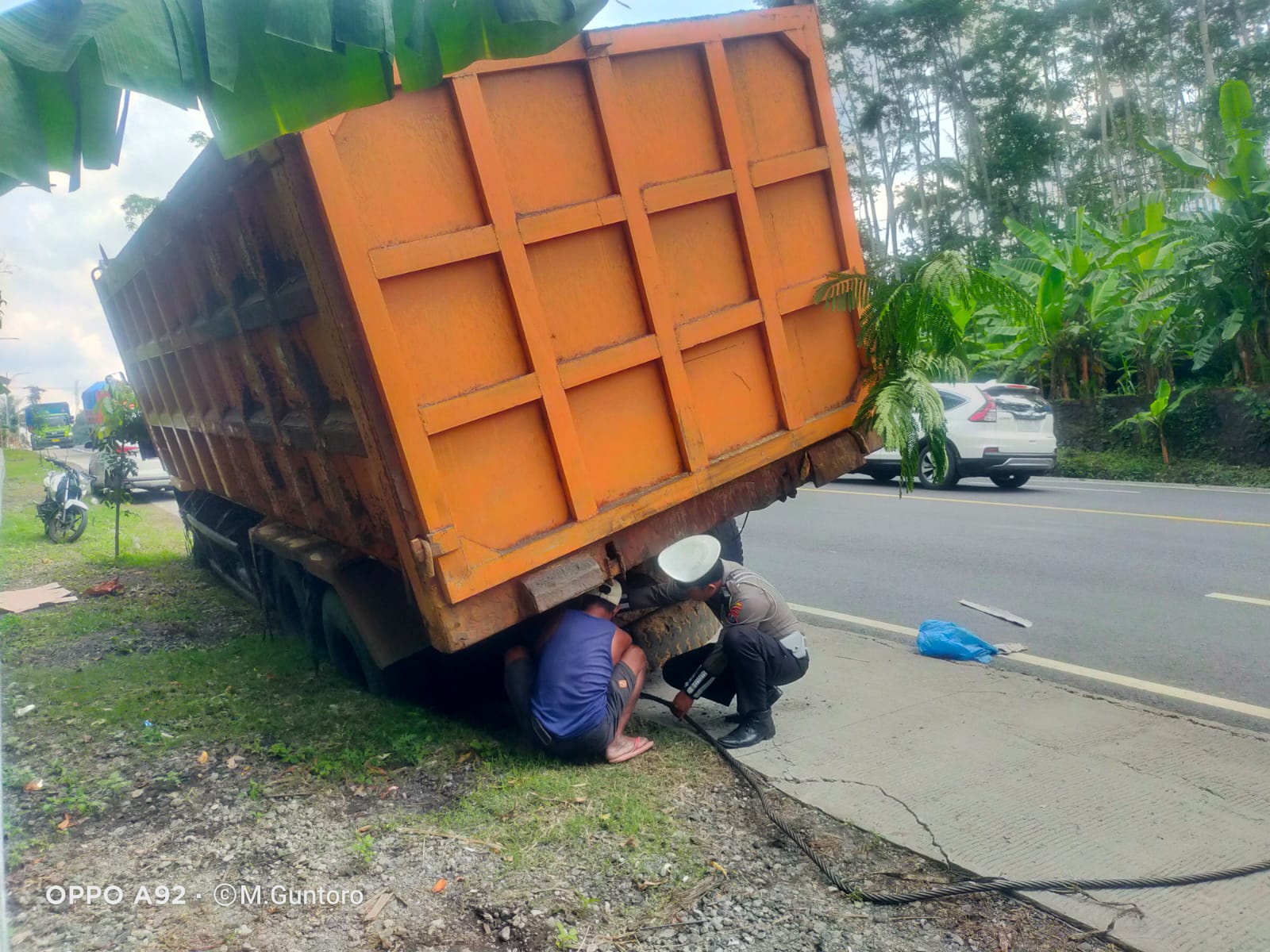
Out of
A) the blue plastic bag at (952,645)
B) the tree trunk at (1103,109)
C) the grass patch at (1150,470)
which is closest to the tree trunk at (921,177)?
the tree trunk at (1103,109)

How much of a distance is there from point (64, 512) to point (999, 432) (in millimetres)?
13144

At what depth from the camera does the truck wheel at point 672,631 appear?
5285mm

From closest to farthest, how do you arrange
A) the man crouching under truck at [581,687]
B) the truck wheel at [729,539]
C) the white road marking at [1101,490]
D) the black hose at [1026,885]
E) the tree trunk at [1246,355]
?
the black hose at [1026,885]
the man crouching under truck at [581,687]
the truck wheel at [729,539]
the white road marking at [1101,490]
the tree trunk at [1246,355]

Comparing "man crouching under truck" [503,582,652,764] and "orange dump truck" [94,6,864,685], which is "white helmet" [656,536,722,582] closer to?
"orange dump truck" [94,6,864,685]

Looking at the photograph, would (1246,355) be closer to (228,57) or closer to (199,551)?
(199,551)

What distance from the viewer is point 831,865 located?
3547mm

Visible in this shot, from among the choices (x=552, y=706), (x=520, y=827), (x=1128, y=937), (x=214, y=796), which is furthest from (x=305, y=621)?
(x=1128, y=937)

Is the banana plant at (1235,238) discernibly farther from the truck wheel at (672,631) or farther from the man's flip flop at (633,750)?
the man's flip flop at (633,750)

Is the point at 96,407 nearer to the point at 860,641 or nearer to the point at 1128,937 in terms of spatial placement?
the point at 860,641

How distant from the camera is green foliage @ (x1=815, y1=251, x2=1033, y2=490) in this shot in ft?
15.8

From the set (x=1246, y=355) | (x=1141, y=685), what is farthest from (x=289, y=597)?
(x=1246, y=355)

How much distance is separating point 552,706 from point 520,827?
0.66 m

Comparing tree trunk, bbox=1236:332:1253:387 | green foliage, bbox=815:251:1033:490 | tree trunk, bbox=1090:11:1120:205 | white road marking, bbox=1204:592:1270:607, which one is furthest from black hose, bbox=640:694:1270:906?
tree trunk, bbox=1090:11:1120:205

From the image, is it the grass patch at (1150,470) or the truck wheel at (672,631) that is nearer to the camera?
the truck wheel at (672,631)
